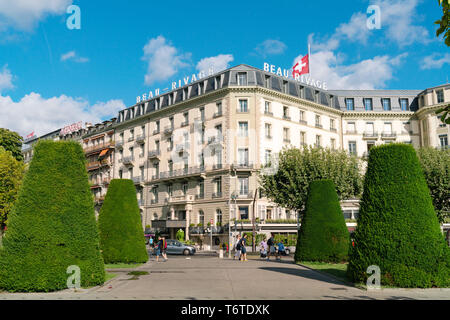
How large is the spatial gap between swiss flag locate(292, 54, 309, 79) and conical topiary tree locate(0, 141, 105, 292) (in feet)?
135

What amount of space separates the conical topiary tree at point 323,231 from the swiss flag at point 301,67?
30.8 meters

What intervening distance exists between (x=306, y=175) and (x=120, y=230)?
18.3 m

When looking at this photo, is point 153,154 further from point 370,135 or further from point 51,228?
point 51,228

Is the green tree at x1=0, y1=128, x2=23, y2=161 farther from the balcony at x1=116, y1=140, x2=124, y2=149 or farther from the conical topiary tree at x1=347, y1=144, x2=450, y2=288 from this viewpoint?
the conical topiary tree at x1=347, y1=144, x2=450, y2=288

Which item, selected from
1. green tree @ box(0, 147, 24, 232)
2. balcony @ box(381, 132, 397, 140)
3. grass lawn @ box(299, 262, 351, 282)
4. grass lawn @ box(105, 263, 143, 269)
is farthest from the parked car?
balcony @ box(381, 132, 397, 140)

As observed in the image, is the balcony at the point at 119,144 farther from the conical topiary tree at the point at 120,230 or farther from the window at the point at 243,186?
the conical topiary tree at the point at 120,230

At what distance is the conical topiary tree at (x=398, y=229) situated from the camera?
12.9 metres

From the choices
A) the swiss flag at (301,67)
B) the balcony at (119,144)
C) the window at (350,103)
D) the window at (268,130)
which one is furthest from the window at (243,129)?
the balcony at (119,144)

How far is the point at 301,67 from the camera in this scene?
171 feet

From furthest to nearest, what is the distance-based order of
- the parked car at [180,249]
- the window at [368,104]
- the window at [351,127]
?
the window at [368,104] → the window at [351,127] → the parked car at [180,249]

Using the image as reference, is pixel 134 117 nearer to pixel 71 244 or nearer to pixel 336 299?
pixel 71 244

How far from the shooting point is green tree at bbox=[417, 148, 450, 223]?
120ft

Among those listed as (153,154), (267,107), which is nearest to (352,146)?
(267,107)

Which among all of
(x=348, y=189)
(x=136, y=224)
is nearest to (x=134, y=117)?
(x=348, y=189)
